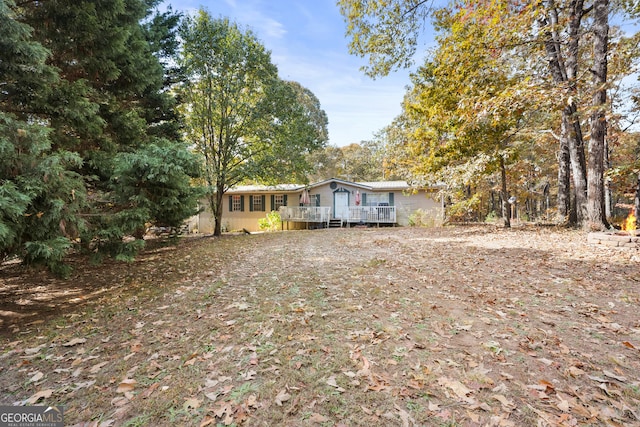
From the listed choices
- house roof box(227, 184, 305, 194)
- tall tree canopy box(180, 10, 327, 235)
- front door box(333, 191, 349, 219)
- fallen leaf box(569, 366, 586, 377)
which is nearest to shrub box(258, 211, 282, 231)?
house roof box(227, 184, 305, 194)

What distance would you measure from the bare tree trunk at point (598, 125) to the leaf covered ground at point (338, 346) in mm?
2889

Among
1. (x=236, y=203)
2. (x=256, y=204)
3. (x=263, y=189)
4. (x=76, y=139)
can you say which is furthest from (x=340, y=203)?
(x=76, y=139)

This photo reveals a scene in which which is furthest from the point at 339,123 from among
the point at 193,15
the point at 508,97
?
the point at 508,97

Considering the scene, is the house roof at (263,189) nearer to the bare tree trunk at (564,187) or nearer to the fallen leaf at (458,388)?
the bare tree trunk at (564,187)

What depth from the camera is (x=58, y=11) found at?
15.2 feet

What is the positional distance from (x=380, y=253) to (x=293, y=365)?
4.82m

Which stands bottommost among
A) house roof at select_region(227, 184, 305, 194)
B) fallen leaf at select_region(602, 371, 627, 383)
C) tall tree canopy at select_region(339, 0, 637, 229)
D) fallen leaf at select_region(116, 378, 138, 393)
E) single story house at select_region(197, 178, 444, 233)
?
fallen leaf at select_region(116, 378, 138, 393)

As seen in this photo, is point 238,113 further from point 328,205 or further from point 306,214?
point 328,205

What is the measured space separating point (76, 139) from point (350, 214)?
13.5m

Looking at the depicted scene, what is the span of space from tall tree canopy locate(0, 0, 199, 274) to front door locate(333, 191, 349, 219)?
12229 millimetres

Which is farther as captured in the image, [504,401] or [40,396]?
[40,396]

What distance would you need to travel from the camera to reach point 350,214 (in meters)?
16.8

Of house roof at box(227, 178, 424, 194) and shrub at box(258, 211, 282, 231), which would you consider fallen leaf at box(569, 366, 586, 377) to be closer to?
house roof at box(227, 178, 424, 194)

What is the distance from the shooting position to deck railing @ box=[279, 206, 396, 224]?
16141mm
